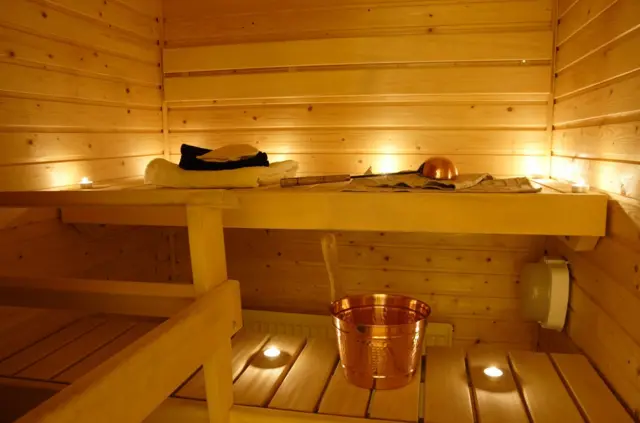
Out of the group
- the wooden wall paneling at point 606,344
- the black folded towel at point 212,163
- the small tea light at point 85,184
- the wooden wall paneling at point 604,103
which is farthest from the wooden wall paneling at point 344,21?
the wooden wall paneling at point 606,344

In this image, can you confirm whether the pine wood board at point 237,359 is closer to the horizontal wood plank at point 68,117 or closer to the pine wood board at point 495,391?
the pine wood board at point 495,391

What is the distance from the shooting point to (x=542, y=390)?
1.71 metres

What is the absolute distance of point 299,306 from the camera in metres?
2.91

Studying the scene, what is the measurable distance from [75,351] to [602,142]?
2152 millimetres

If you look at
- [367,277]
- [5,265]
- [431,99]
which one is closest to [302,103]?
[431,99]

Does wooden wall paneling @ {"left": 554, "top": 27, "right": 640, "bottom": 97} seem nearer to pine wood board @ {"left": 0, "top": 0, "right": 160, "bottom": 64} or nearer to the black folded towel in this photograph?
the black folded towel

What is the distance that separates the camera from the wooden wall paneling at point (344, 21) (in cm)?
242

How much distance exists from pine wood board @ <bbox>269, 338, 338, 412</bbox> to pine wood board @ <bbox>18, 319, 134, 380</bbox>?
804 millimetres

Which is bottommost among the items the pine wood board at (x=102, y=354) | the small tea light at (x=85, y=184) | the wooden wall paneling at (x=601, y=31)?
the pine wood board at (x=102, y=354)

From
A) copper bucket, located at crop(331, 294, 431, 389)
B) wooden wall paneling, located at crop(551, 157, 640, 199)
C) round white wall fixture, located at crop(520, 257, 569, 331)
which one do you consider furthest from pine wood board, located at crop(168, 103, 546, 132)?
copper bucket, located at crop(331, 294, 431, 389)

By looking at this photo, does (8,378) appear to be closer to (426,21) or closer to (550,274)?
(550,274)

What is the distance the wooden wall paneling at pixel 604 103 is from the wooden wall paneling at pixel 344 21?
49 centimetres

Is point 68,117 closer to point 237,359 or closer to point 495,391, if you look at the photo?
point 237,359

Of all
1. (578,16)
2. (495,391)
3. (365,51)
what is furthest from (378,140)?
(495,391)
